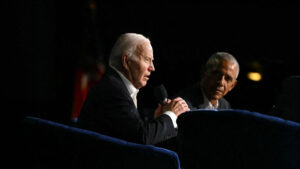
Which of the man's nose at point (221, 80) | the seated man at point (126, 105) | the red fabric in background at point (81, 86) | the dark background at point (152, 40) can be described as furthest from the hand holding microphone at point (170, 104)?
the red fabric in background at point (81, 86)

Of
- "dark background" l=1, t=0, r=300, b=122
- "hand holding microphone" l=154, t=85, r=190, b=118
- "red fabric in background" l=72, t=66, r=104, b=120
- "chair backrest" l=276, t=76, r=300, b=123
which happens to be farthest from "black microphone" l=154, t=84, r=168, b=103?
"red fabric in background" l=72, t=66, r=104, b=120

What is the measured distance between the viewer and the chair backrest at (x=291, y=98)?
169 cm

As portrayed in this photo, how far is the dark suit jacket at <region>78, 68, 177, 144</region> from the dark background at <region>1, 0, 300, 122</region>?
154 cm

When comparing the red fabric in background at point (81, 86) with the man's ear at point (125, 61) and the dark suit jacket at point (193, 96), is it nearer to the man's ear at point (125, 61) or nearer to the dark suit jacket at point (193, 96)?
the dark suit jacket at point (193, 96)

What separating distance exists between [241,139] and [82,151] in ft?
1.88

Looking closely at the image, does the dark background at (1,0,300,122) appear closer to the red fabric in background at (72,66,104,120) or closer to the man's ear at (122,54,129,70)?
the red fabric in background at (72,66,104,120)

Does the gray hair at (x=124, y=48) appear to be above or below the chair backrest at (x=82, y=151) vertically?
above

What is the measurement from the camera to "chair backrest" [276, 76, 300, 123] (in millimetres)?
1694

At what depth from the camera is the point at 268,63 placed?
3119 millimetres

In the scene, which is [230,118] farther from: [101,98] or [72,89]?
[72,89]

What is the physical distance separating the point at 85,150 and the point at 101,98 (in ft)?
1.26

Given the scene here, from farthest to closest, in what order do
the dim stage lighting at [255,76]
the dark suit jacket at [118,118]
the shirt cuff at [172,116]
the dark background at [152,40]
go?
the dark background at [152,40], the dim stage lighting at [255,76], the shirt cuff at [172,116], the dark suit jacket at [118,118]

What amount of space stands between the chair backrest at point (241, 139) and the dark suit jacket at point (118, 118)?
0.21 meters

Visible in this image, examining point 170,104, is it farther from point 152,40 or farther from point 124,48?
point 152,40
